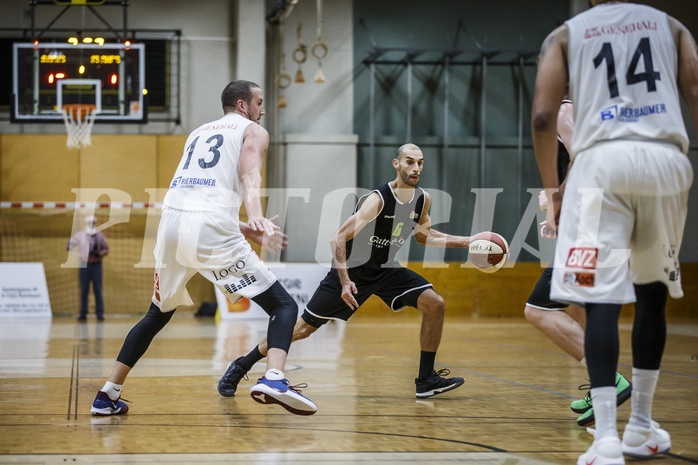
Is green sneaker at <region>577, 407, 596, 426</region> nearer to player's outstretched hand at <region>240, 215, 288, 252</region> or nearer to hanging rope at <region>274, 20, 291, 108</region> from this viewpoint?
player's outstretched hand at <region>240, 215, 288, 252</region>

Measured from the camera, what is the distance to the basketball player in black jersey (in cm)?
684

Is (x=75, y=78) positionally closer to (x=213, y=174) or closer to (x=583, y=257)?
(x=213, y=174)

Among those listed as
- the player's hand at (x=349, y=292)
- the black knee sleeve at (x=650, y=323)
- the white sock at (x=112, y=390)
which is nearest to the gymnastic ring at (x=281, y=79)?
the player's hand at (x=349, y=292)

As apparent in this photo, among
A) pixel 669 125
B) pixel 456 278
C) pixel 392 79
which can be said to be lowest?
pixel 456 278

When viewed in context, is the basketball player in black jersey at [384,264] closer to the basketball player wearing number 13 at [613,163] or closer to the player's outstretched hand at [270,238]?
the player's outstretched hand at [270,238]

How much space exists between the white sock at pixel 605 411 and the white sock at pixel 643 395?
1.49 feet

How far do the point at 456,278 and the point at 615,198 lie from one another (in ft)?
50.8

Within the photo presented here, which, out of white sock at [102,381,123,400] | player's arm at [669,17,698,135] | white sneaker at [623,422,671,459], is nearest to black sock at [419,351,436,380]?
white sock at [102,381,123,400]

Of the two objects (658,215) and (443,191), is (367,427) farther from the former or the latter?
(443,191)

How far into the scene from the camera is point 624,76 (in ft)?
12.4

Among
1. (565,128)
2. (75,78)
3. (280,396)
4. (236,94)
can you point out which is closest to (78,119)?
(75,78)

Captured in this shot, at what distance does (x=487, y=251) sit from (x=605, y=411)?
3586 millimetres

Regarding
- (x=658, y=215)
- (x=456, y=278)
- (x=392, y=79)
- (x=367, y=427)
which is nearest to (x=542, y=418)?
(x=367, y=427)

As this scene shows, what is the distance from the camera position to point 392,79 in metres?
19.8
